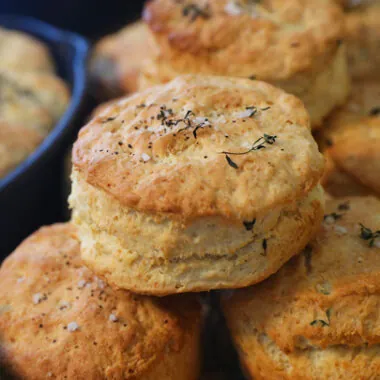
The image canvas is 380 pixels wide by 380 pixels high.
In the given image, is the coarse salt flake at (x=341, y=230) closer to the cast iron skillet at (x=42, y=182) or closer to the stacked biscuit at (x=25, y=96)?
the cast iron skillet at (x=42, y=182)

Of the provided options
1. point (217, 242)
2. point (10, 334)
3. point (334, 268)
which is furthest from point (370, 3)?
point (10, 334)

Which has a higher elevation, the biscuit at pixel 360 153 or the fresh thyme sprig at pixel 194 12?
the fresh thyme sprig at pixel 194 12

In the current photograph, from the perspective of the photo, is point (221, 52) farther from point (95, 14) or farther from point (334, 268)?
point (95, 14)

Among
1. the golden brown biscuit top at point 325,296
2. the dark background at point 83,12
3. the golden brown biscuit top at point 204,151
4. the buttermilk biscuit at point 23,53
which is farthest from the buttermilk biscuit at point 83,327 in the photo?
the dark background at point 83,12

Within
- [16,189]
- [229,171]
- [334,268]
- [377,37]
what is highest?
[229,171]

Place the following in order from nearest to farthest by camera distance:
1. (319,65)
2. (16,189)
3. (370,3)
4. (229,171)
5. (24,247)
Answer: (229,171) → (24,247) → (319,65) → (16,189) → (370,3)

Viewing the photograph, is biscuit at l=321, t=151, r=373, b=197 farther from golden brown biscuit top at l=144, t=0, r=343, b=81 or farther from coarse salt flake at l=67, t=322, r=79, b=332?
coarse salt flake at l=67, t=322, r=79, b=332
